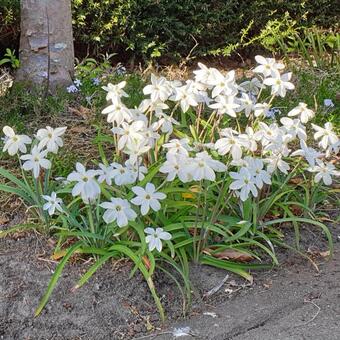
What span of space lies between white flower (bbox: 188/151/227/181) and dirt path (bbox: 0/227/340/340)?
0.55 metres

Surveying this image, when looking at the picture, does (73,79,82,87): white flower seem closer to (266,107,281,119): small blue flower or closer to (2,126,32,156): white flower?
(266,107,281,119): small blue flower

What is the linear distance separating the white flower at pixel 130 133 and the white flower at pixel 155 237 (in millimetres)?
385

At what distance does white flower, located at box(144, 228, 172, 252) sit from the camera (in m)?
2.74

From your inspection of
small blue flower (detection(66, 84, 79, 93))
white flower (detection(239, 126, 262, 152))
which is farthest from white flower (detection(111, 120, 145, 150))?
small blue flower (detection(66, 84, 79, 93))

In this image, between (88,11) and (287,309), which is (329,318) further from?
(88,11)

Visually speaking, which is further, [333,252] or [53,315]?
[333,252]

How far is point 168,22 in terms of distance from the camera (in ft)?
21.8

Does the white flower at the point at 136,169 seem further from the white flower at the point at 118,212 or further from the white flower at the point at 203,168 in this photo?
the white flower at the point at 203,168

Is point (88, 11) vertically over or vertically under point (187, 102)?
under

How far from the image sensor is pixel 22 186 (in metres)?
3.23

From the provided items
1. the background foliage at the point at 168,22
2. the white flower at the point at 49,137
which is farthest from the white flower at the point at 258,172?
the background foliage at the point at 168,22

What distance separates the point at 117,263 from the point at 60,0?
2.29 meters

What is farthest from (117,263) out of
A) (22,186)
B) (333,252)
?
(333,252)

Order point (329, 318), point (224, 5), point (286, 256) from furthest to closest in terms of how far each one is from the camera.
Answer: point (224, 5)
point (286, 256)
point (329, 318)
